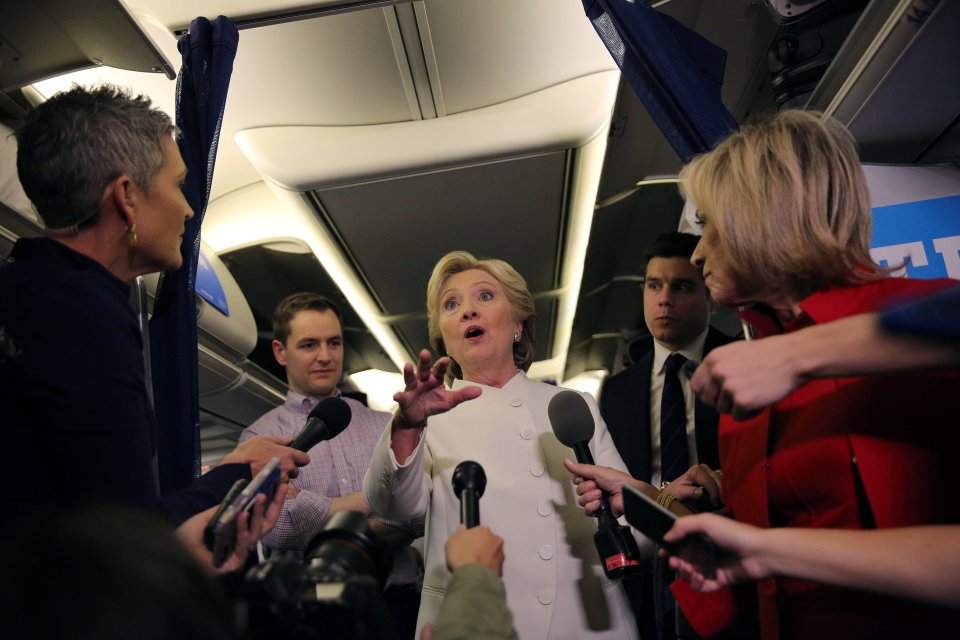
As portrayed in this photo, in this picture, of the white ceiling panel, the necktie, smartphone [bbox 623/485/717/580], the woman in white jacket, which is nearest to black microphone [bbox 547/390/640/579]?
the woman in white jacket

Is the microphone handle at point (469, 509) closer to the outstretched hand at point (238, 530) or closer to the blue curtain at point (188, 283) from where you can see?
the outstretched hand at point (238, 530)

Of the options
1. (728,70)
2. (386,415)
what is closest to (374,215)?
(386,415)

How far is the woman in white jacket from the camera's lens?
177 cm

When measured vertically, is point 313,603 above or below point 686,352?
below

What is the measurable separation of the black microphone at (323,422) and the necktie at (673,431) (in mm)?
1147

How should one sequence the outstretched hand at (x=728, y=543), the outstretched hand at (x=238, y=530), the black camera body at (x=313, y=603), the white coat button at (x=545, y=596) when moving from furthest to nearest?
the white coat button at (x=545, y=596) → the outstretched hand at (x=238, y=530) → the outstretched hand at (x=728, y=543) → the black camera body at (x=313, y=603)

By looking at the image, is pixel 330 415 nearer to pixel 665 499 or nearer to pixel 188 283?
pixel 188 283

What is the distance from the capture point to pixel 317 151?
3373 mm

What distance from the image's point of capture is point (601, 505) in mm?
1692

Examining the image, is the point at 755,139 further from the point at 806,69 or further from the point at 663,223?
the point at 663,223

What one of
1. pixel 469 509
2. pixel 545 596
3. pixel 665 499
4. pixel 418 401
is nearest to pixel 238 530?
pixel 469 509

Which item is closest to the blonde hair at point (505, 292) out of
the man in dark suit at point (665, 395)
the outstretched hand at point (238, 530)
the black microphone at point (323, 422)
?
the man in dark suit at point (665, 395)

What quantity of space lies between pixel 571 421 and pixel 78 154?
129 cm

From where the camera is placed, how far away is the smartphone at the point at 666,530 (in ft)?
3.73
